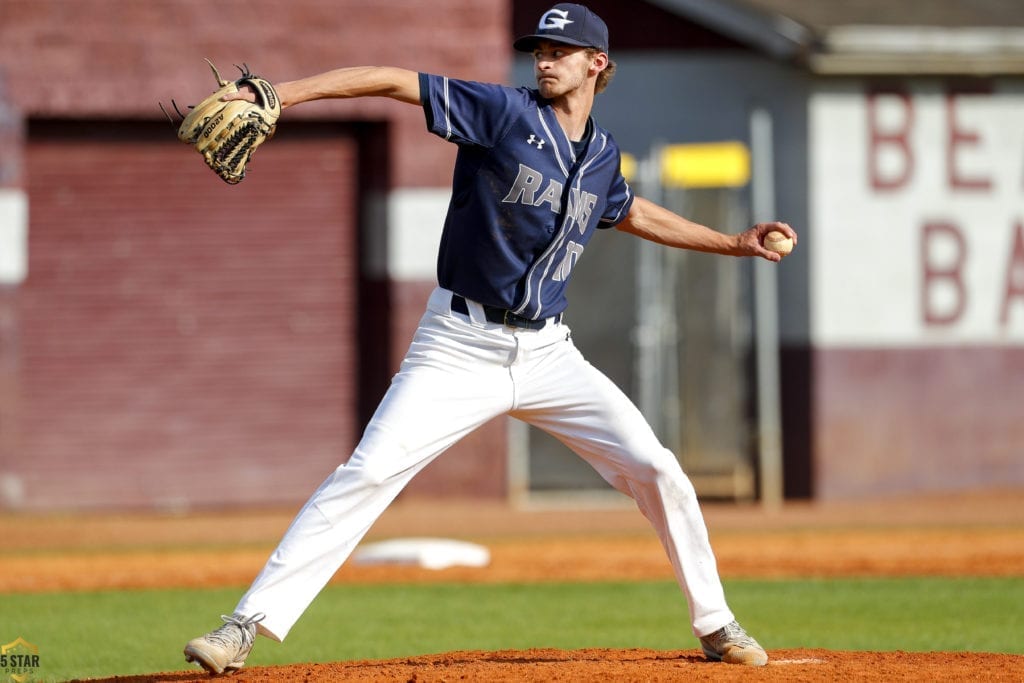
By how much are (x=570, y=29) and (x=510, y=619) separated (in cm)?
385

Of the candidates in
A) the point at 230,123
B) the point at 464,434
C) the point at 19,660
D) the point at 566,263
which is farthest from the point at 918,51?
the point at 230,123

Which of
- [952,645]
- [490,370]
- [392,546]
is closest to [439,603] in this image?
[392,546]

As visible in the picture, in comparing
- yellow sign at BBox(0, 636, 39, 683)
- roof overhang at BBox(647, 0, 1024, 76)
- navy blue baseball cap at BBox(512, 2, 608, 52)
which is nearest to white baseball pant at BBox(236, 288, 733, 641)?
navy blue baseball cap at BBox(512, 2, 608, 52)

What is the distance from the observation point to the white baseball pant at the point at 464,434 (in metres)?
5.40

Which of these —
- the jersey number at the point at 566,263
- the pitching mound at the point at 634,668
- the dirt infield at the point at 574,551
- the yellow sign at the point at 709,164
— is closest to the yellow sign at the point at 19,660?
the pitching mound at the point at 634,668

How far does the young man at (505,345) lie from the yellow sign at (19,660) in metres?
1.46

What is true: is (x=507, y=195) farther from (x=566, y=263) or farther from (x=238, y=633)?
(x=238, y=633)

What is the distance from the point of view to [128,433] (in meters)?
14.9

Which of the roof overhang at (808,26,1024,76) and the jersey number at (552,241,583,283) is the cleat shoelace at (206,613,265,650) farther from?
the roof overhang at (808,26,1024,76)

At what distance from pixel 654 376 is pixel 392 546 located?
444 cm

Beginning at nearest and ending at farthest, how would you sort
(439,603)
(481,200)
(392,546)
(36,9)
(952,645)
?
(481,200), (952,645), (439,603), (392,546), (36,9)

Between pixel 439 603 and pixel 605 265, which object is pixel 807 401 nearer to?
pixel 605 265

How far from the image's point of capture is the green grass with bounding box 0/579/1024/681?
7.45 m

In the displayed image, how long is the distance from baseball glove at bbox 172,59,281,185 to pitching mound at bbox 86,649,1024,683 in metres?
1.79
